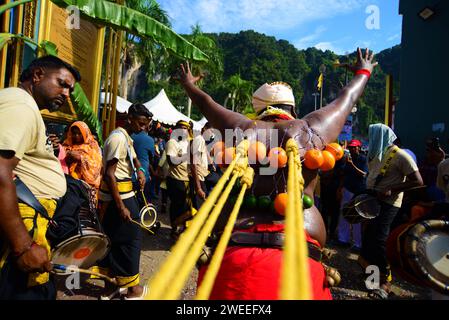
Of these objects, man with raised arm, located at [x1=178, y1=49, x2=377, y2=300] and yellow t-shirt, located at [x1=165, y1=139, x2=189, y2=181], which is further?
yellow t-shirt, located at [x1=165, y1=139, x2=189, y2=181]

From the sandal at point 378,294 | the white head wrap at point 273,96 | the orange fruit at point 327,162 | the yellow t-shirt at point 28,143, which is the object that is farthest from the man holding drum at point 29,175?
the sandal at point 378,294

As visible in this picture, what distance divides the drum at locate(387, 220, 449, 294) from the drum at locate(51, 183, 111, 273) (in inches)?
100

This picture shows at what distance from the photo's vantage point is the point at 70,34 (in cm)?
643

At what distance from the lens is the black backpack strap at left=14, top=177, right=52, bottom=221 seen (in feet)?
5.90

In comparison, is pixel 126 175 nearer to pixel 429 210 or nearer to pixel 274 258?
pixel 274 258

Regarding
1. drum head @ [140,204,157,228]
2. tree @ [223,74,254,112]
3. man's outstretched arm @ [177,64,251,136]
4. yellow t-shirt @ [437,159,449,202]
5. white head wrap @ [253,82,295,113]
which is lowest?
drum head @ [140,204,157,228]

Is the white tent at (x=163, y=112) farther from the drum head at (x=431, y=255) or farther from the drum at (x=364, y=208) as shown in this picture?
the drum head at (x=431, y=255)

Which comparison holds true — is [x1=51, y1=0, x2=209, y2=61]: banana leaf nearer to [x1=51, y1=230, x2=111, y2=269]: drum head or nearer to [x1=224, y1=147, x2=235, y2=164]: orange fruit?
[x1=51, y1=230, x2=111, y2=269]: drum head

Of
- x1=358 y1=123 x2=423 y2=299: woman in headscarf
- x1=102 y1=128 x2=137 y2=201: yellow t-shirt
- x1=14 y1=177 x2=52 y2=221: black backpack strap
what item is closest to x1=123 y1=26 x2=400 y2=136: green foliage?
x1=358 y1=123 x2=423 y2=299: woman in headscarf

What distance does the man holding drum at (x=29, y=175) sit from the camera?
1622mm

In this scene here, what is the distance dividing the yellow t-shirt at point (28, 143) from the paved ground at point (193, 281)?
2075mm

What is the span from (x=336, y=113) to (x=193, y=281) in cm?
306

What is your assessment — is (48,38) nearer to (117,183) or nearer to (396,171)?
(117,183)

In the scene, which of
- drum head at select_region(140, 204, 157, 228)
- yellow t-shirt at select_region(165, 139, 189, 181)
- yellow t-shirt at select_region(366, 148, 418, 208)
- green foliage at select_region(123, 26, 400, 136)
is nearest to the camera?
yellow t-shirt at select_region(366, 148, 418, 208)
